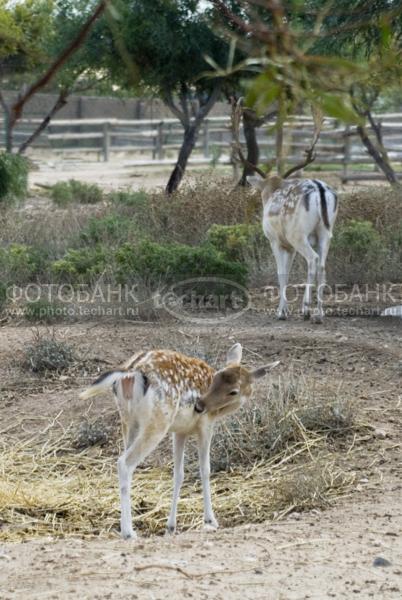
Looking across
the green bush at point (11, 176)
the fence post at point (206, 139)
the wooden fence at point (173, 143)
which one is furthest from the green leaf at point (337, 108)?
the fence post at point (206, 139)

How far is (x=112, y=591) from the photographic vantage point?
5.31 metres

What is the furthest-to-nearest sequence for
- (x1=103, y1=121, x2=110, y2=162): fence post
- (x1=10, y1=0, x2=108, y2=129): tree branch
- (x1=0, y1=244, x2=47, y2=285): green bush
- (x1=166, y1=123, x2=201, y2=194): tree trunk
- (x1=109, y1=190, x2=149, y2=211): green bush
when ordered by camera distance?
(x1=103, y1=121, x2=110, y2=162): fence post < (x1=166, y1=123, x2=201, y2=194): tree trunk < (x1=109, y1=190, x2=149, y2=211): green bush < (x1=0, y1=244, x2=47, y2=285): green bush < (x1=10, y1=0, x2=108, y2=129): tree branch

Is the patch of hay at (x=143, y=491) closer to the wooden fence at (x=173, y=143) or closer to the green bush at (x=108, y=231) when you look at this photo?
the green bush at (x=108, y=231)

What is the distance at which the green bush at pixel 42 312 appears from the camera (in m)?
13.3

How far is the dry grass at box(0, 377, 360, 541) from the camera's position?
779cm

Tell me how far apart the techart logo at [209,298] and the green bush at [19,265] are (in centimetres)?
216

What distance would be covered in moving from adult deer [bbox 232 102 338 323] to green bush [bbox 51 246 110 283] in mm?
2164

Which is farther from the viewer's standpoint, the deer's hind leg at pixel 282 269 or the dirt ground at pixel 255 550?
the deer's hind leg at pixel 282 269

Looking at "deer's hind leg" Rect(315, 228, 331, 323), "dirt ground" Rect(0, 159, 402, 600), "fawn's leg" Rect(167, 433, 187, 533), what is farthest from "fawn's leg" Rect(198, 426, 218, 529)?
"deer's hind leg" Rect(315, 228, 331, 323)

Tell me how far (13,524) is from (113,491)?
0.91 m

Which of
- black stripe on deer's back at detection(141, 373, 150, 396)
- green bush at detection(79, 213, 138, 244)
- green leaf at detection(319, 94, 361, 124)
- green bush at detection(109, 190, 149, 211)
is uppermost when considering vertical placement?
green leaf at detection(319, 94, 361, 124)

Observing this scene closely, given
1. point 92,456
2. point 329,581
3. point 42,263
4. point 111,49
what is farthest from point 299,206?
point 111,49

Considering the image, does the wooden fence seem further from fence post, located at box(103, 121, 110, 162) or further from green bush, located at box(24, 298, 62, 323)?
green bush, located at box(24, 298, 62, 323)

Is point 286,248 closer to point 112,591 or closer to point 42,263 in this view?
point 42,263
